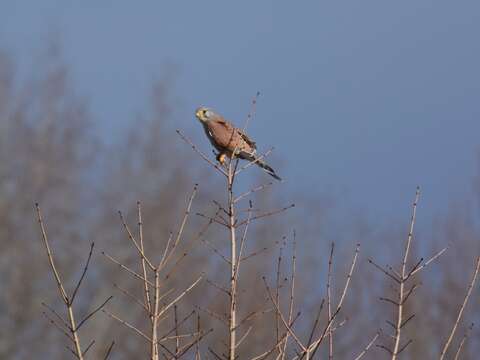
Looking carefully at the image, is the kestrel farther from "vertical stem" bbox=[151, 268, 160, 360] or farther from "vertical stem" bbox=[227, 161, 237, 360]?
"vertical stem" bbox=[151, 268, 160, 360]

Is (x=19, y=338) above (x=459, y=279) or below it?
above

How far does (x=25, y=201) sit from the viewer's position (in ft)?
104

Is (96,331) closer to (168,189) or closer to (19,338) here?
(19,338)

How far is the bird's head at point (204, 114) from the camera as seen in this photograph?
6.99 meters

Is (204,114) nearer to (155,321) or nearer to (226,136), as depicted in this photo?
(226,136)

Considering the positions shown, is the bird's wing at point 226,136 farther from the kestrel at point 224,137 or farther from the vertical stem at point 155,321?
the vertical stem at point 155,321

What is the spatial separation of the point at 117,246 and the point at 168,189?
273 cm

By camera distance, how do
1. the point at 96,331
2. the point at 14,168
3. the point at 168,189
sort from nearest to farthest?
the point at 96,331 → the point at 14,168 → the point at 168,189

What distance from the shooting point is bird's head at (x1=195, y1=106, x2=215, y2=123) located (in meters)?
6.99

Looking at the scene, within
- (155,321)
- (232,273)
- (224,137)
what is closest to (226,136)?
(224,137)

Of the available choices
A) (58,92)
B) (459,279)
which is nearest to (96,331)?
(58,92)

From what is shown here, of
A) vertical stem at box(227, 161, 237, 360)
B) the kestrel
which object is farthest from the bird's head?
vertical stem at box(227, 161, 237, 360)

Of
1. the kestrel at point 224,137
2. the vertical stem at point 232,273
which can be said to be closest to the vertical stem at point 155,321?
the vertical stem at point 232,273

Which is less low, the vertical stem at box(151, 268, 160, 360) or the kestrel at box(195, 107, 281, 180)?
the kestrel at box(195, 107, 281, 180)
